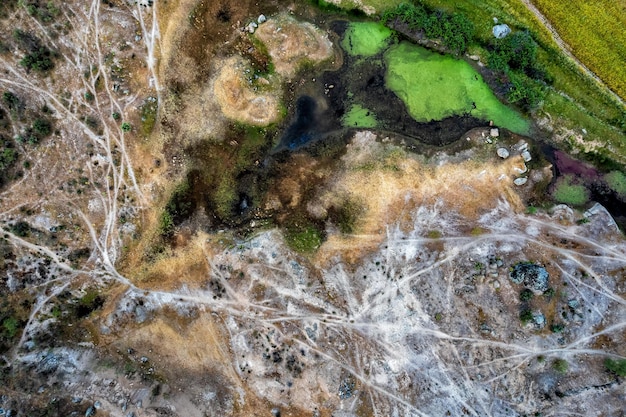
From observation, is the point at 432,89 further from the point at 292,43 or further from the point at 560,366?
the point at 560,366

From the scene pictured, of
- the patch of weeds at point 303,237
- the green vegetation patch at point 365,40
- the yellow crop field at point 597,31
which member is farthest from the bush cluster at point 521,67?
the patch of weeds at point 303,237

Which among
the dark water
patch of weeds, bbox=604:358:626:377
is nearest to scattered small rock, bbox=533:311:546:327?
patch of weeds, bbox=604:358:626:377

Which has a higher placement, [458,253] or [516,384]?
[458,253]

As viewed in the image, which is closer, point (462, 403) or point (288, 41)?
point (462, 403)

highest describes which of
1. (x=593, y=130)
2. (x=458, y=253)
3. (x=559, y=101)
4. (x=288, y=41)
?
(x=288, y=41)

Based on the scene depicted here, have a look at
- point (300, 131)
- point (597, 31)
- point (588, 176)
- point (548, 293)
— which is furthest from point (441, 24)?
point (548, 293)

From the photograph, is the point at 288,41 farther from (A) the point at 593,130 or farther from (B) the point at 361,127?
(A) the point at 593,130

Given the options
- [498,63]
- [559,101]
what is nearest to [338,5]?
[498,63]
